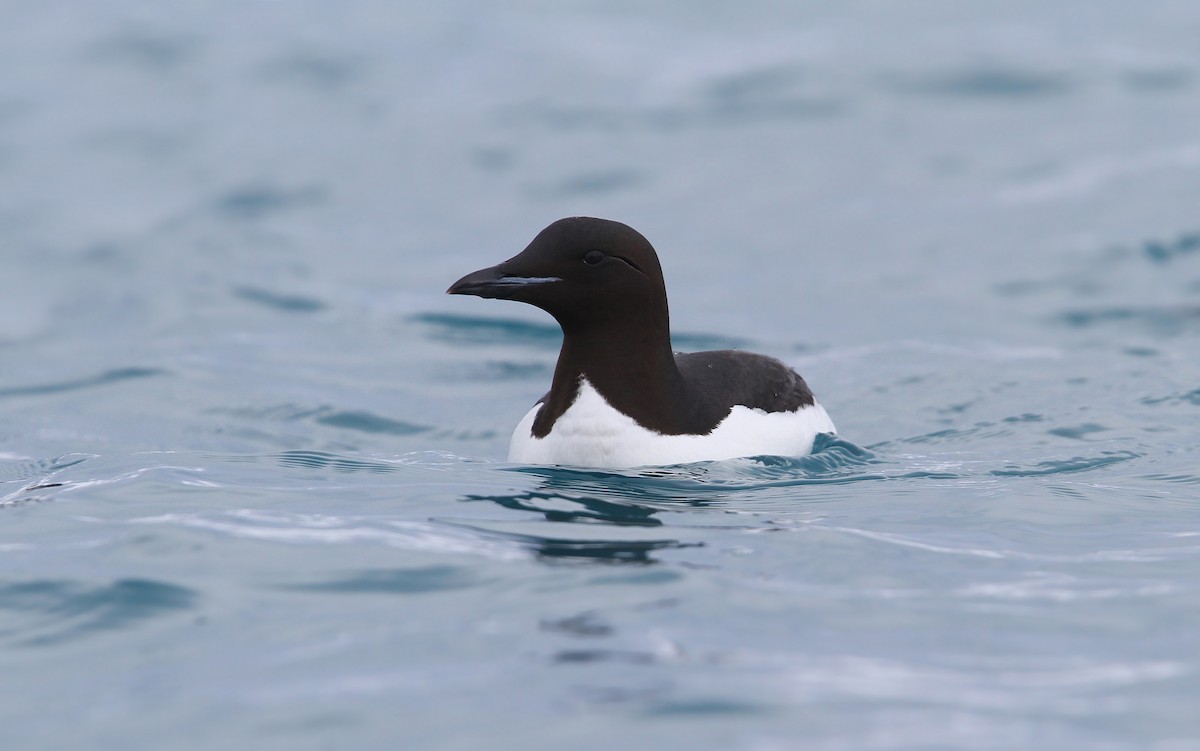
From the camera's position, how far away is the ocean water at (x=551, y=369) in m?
4.40

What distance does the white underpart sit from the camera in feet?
24.3

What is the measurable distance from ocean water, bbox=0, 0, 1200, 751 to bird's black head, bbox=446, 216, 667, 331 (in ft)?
2.61

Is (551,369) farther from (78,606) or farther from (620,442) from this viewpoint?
(78,606)

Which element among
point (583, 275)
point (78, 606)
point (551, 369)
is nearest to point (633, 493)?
point (583, 275)

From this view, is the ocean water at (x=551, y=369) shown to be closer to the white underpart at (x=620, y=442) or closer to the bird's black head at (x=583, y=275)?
the white underpart at (x=620, y=442)

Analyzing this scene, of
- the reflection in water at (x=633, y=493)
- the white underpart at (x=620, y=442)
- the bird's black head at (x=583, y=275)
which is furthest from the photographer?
the white underpart at (x=620, y=442)

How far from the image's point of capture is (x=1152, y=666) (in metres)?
4.51

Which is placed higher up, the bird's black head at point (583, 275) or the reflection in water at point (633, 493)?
the bird's black head at point (583, 275)

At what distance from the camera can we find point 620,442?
741cm

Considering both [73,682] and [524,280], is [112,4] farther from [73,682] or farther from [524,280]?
[73,682]

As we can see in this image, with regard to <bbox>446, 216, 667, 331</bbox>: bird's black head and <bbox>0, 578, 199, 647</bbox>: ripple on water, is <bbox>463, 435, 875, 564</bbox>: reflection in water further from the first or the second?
<bbox>0, 578, 199, 647</bbox>: ripple on water

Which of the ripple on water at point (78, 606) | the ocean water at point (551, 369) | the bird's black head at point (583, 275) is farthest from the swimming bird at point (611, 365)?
the ripple on water at point (78, 606)

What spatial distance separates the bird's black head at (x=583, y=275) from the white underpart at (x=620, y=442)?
391 millimetres

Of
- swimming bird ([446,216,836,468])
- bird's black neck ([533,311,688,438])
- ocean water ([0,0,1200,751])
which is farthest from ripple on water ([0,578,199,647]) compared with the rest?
bird's black neck ([533,311,688,438])
